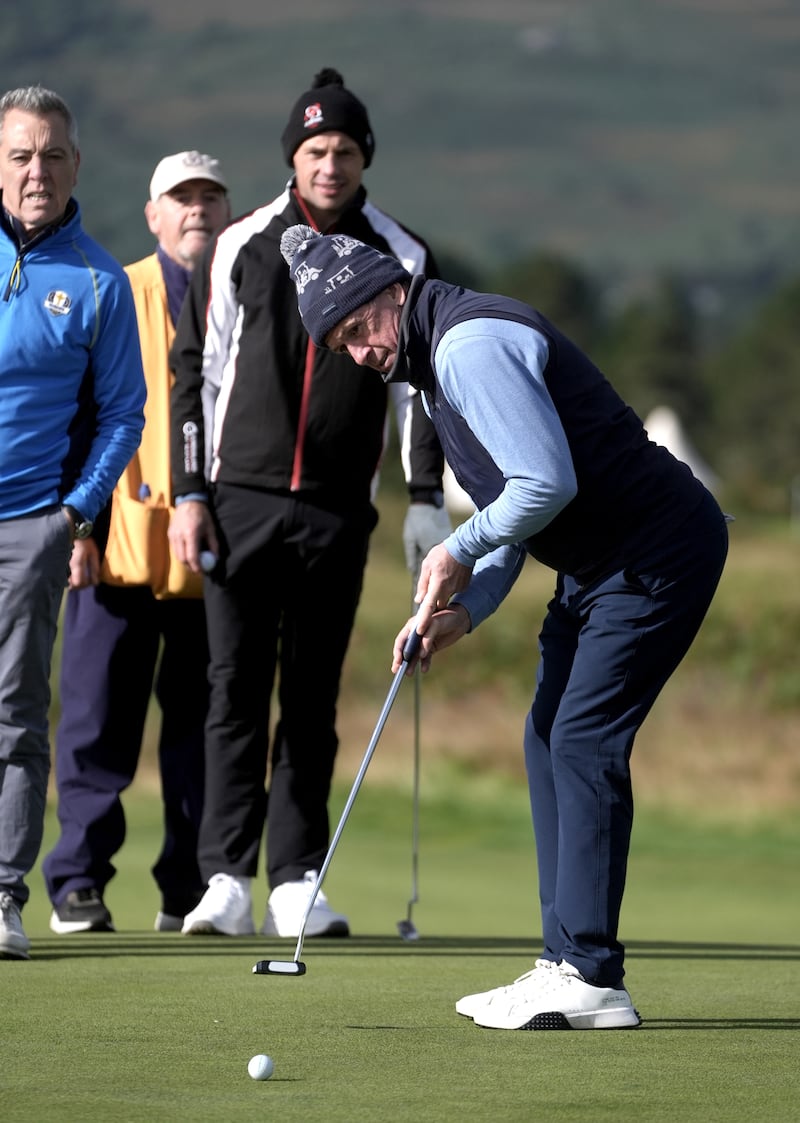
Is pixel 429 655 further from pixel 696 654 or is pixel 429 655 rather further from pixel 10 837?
pixel 696 654

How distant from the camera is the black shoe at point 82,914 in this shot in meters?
5.60

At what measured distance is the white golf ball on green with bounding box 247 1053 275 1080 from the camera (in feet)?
10.6

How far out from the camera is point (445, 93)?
190875mm

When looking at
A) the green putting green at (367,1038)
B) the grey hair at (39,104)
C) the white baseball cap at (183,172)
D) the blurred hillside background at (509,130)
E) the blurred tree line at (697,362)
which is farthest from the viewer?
the blurred hillside background at (509,130)

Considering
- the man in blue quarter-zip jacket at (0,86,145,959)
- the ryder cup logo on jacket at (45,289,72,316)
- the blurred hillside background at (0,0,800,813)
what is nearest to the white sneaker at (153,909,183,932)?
the man in blue quarter-zip jacket at (0,86,145,959)

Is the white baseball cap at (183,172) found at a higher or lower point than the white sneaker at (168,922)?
higher

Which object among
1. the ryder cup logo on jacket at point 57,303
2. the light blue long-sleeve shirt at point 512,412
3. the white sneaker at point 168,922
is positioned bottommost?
the white sneaker at point 168,922

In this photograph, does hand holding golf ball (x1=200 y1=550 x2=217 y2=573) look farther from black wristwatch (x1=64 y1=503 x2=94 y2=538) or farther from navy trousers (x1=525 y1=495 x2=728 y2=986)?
navy trousers (x1=525 y1=495 x2=728 y2=986)

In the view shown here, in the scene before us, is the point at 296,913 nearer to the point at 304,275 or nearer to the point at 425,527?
the point at 425,527

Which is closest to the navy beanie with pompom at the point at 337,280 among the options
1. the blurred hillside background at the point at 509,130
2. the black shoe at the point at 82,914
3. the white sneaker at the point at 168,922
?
the black shoe at the point at 82,914

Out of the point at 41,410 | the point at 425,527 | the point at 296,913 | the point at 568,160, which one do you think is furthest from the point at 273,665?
the point at 568,160

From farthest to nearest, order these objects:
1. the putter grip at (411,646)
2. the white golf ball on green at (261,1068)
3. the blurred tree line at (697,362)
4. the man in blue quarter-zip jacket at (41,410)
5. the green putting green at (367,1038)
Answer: the blurred tree line at (697,362) → the man in blue quarter-zip jacket at (41,410) → the putter grip at (411,646) → the white golf ball on green at (261,1068) → the green putting green at (367,1038)

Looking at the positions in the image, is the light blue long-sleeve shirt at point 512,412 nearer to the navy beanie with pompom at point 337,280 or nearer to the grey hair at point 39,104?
the navy beanie with pompom at point 337,280

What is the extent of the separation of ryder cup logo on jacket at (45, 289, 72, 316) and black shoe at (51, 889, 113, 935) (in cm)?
172
